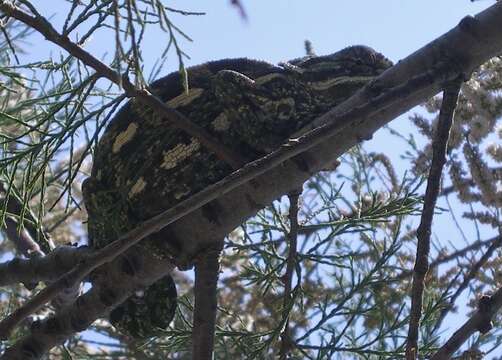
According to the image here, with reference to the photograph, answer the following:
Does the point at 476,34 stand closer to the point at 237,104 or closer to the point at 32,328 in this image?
Result: the point at 237,104

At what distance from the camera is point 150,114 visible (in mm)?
3820

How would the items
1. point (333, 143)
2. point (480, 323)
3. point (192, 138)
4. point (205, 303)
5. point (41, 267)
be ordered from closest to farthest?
1. point (480, 323)
2. point (333, 143)
3. point (205, 303)
4. point (192, 138)
5. point (41, 267)

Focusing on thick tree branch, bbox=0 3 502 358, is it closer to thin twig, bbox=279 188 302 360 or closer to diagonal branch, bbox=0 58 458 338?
diagonal branch, bbox=0 58 458 338

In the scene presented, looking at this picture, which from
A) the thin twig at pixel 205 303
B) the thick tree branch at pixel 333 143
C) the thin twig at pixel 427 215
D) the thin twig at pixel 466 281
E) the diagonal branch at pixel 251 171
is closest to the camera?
the thin twig at pixel 427 215

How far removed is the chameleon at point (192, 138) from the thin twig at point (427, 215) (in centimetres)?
93

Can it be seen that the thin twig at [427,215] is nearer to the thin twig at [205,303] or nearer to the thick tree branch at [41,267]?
the thin twig at [205,303]

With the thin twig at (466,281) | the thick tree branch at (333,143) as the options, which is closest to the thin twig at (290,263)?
the thick tree branch at (333,143)

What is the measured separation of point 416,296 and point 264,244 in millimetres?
1783

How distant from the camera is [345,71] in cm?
369

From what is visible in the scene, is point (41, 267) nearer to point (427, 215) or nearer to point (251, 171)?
point (251, 171)

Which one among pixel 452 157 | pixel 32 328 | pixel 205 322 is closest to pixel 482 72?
pixel 452 157

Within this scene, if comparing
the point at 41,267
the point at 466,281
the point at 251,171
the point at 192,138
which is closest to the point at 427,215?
the point at 251,171

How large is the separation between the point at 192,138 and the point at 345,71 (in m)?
0.73

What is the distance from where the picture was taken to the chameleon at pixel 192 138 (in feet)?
11.5
